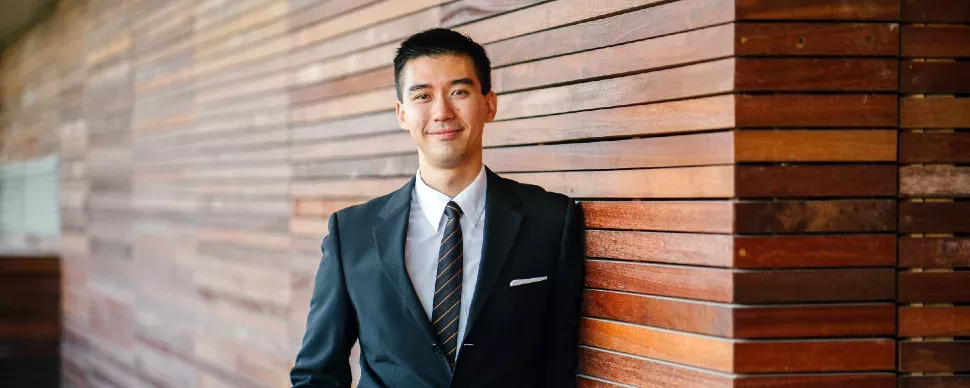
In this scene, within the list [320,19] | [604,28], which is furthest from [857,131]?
[320,19]

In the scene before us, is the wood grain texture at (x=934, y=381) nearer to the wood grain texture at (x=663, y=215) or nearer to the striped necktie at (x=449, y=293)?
the wood grain texture at (x=663, y=215)

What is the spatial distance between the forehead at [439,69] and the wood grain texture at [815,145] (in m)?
0.72

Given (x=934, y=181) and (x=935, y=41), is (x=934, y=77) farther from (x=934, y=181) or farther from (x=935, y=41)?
(x=934, y=181)

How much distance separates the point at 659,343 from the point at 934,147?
33.0 inches

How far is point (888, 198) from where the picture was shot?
7.78 ft

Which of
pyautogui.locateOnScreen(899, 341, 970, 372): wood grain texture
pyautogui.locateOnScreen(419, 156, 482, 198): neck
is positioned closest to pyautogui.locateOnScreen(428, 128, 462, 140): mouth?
pyautogui.locateOnScreen(419, 156, 482, 198): neck

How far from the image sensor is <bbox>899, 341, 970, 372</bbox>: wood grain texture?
7.79ft

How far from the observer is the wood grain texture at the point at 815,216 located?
7.47 ft

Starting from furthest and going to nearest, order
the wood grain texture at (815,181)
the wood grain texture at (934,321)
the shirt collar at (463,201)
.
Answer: the shirt collar at (463,201)
the wood grain texture at (934,321)
the wood grain texture at (815,181)

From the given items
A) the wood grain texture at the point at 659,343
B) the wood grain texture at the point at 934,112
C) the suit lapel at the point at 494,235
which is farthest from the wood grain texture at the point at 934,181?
the suit lapel at the point at 494,235

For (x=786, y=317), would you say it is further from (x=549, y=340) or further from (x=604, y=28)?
(x=604, y=28)

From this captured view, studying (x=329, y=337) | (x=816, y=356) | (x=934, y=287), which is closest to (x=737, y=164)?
(x=816, y=356)

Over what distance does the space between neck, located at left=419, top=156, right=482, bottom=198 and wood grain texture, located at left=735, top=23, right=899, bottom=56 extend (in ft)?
2.49

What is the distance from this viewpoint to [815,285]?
91.5 inches
